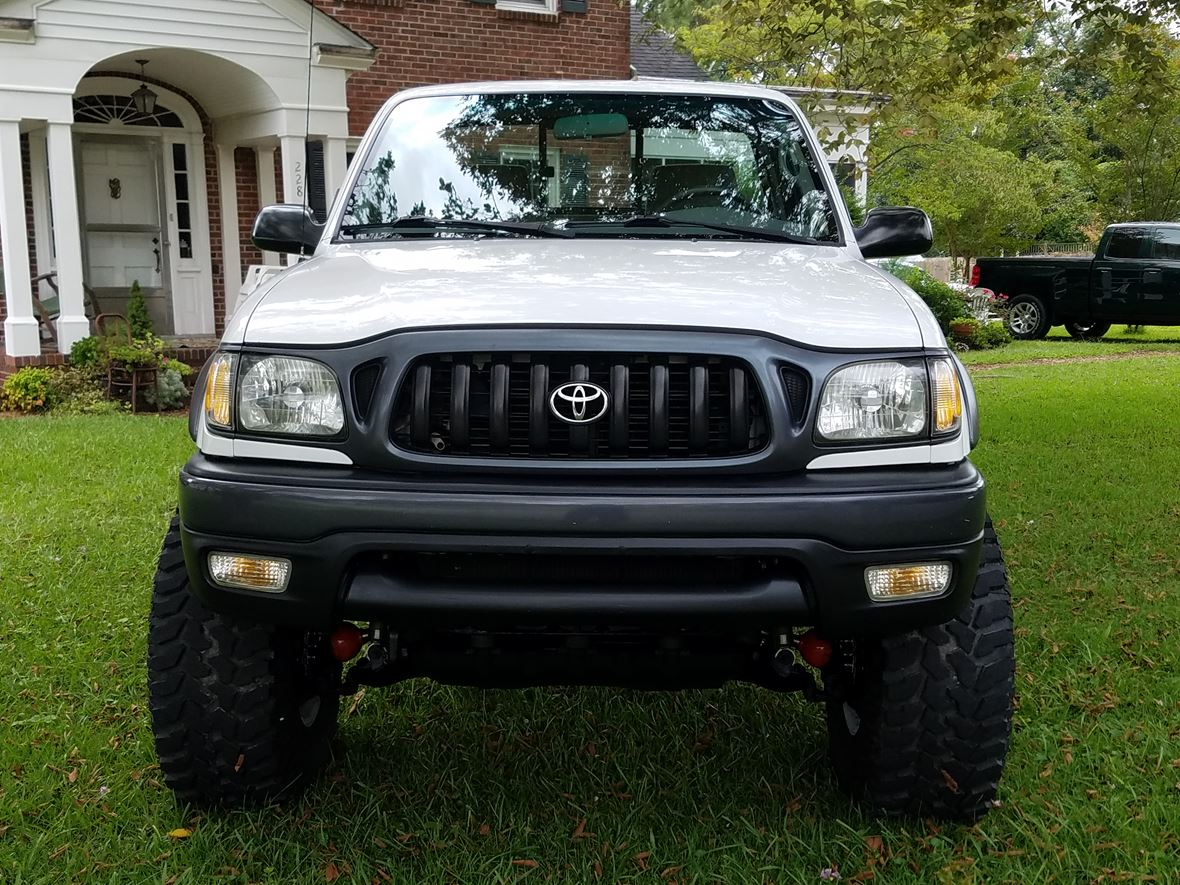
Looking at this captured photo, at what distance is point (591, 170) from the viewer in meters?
3.99

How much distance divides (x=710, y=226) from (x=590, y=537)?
153cm

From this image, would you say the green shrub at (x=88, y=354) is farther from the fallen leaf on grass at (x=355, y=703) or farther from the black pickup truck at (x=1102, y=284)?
the black pickup truck at (x=1102, y=284)

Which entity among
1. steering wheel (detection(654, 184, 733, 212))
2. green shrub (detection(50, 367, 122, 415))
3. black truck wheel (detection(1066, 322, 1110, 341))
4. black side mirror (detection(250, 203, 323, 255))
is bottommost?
black truck wheel (detection(1066, 322, 1110, 341))

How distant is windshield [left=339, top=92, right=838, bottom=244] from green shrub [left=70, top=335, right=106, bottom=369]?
811 cm

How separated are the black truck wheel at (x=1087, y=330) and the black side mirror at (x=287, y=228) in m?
17.2

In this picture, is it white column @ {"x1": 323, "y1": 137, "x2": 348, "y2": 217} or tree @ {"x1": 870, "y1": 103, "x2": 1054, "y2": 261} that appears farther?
tree @ {"x1": 870, "y1": 103, "x2": 1054, "y2": 261}

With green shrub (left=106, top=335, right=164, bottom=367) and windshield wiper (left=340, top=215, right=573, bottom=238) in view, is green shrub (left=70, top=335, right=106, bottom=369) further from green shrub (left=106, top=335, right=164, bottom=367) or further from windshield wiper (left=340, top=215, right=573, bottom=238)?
windshield wiper (left=340, top=215, right=573, bottom=238)

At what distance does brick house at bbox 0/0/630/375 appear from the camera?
11.3 meters

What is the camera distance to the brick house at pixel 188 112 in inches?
446

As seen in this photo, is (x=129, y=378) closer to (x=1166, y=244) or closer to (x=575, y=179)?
(x=575, y=179)

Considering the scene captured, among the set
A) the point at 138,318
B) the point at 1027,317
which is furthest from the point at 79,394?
the point at 1027,317

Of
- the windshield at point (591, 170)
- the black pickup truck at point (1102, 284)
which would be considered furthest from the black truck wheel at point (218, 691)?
the black pickup truck at point (1102, 284)

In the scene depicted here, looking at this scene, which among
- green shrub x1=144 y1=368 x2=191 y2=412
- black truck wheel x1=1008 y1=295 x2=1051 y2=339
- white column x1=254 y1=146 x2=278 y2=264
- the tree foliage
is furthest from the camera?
black truck wheel x1=1008 y1=295 x2=1051 y2=339

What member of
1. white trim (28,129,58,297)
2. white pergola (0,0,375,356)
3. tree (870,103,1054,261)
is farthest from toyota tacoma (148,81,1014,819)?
tree (870,103,1054,261)
